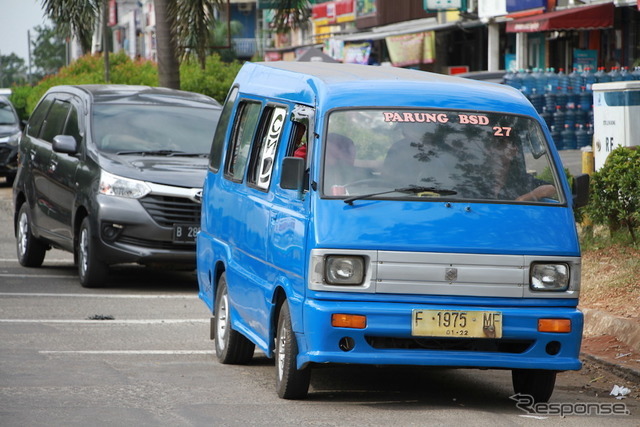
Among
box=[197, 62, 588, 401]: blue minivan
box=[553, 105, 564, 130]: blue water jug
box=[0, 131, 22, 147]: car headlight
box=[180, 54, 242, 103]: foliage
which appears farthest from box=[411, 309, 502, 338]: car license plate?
box=[180, 54, 242, 103]: foliage

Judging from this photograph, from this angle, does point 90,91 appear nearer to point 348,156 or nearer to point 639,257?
point 639,257

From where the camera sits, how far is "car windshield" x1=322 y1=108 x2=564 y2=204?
7629 mm

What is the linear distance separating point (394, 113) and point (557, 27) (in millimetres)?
24288

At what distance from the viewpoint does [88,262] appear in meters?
13.0

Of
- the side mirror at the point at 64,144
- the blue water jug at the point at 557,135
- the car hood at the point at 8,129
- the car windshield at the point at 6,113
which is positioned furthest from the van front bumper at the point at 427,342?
the blue water jug at the point at 557,135

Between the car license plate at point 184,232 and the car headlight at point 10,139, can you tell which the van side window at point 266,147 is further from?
the car headlight at point 10,139

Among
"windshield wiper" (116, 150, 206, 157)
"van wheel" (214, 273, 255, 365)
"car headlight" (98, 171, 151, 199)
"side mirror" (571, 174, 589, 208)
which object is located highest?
"side mirror" (571, 174, 589, 208)

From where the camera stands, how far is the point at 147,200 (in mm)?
12875

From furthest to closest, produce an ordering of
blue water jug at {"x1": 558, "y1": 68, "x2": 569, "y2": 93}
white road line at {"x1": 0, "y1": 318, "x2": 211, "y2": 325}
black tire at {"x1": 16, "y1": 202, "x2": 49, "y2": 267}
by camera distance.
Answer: blue water jug at {"x1": 558, "y1": 68, "x2": 569, "y2": 93} < black tire at {"x1": 16, "y1": 202, "x2": 49, "y2": 267} < white road line at {"x1": 0, "y1": 318, "x2": 211, "y2": 325}

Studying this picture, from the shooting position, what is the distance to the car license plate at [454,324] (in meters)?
7.27

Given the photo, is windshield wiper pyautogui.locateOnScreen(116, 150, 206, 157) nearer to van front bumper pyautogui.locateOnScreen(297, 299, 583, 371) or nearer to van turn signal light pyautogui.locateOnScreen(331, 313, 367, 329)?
van front bumper pyautogui.locateOnScreen(297, 299, 583, 371)

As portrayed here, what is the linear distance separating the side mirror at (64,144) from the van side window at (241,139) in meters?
4.12

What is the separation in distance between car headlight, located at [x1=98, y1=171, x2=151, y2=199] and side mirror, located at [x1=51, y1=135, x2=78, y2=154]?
661mm

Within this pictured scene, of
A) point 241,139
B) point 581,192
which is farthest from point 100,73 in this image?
point 581,192
